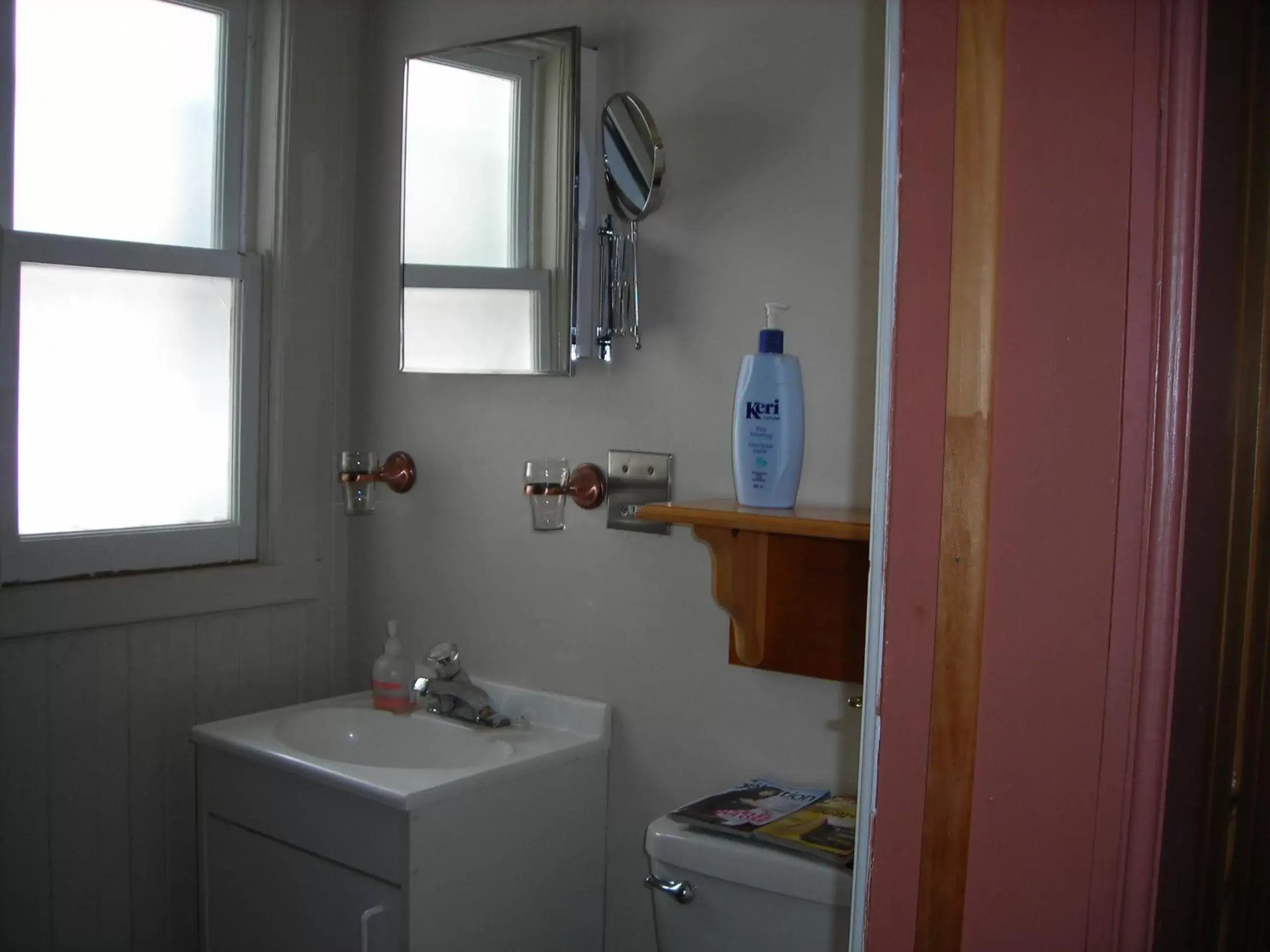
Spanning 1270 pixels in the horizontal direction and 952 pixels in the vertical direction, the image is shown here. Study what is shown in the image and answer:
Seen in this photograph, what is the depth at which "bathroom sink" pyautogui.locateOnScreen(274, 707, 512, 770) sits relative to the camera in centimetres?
173

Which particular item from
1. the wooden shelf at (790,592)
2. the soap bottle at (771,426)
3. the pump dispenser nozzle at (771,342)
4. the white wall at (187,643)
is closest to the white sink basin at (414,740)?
the white wall at (187,643)

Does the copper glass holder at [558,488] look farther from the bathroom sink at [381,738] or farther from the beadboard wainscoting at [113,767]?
the beadboard wainscoting at [113,767]

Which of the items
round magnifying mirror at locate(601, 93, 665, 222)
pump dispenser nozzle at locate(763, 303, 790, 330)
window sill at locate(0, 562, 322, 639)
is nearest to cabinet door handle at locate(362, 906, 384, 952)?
window sill at locate(0, 562, 322, 639)

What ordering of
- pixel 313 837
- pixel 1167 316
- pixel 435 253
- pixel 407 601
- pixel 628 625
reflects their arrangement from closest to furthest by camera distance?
pixel 1167 316 → pixel 313 837 → pixel 628 625 → pixel 435 253 → pixel 407 601

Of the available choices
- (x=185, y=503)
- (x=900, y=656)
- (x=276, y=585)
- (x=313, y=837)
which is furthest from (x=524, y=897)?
(x=900, y=656)

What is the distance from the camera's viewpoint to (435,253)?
1881 millimetres

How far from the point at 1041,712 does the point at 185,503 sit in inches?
68.0

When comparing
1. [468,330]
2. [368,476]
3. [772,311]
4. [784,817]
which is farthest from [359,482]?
[784,817]

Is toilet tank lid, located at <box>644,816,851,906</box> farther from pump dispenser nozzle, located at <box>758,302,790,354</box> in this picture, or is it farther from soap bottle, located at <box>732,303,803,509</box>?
pump dispenser nozzle, located at <box>758,302,790,354</box>

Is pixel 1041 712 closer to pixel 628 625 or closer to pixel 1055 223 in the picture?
pixel 1055 223

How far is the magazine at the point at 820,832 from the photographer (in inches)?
48.1

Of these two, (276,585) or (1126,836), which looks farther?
(276,585)

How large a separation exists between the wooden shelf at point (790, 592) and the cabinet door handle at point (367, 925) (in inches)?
23.3

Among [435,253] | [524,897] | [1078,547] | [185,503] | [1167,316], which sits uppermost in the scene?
[435,253]
